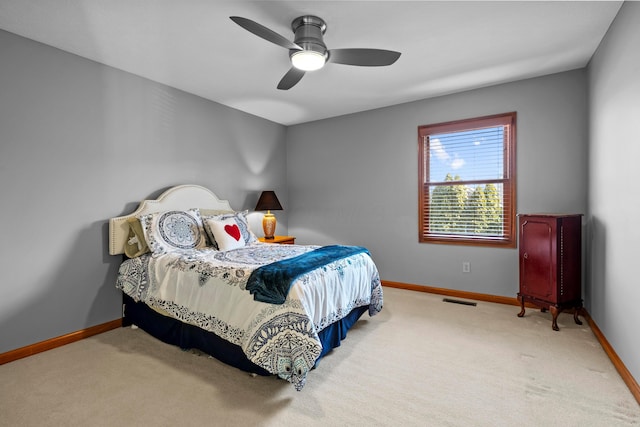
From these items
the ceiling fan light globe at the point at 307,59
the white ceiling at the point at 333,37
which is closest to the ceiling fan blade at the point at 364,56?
the ceiling fan light globe at the point at 307,59

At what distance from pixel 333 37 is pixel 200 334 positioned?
8.45 feet

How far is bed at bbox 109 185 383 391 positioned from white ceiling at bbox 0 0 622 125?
1.38 meters

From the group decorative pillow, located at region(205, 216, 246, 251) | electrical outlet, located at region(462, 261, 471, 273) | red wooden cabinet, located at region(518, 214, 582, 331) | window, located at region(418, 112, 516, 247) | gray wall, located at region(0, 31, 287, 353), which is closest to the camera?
gray wall, located at region(0, 31, 287, 353)

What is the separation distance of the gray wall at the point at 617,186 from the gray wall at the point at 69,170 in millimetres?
Answer: 3995

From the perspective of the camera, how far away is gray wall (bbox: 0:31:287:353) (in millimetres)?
2492

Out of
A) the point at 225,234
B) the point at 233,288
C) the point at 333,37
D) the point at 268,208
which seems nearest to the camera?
Answer: the point at 233,288

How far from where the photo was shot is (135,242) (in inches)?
119

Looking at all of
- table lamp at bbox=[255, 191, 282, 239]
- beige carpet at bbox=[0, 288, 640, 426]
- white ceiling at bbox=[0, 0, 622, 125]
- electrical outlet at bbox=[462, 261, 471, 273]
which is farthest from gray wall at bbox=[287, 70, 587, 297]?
beige carpet at bbox=[0, 288, 640, 426]

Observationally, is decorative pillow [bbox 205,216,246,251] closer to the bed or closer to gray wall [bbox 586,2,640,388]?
the bed

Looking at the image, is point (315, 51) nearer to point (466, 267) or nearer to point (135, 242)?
point (135, 242)

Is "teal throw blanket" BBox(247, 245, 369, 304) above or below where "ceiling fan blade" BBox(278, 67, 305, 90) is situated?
below

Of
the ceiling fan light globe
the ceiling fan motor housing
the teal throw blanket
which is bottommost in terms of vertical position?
the teal throw blanket

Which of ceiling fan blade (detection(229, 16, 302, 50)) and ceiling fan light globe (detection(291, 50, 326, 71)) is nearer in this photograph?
ceiling fan blade (detection(229, 16, 302, 50))

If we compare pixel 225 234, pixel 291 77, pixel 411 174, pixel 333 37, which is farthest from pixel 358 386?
pixel 411 174
